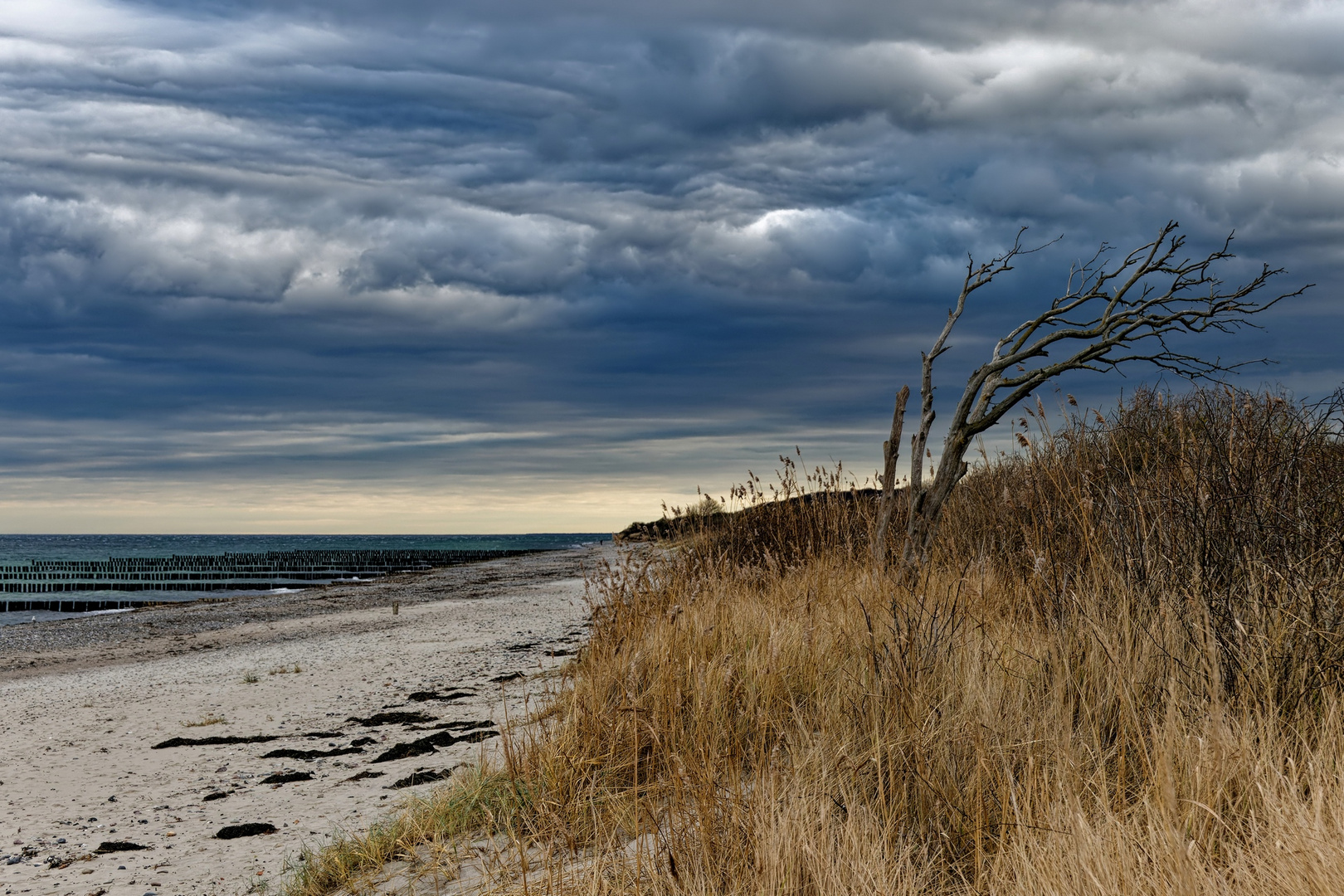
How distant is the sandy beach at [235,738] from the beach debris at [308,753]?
3 centimetres

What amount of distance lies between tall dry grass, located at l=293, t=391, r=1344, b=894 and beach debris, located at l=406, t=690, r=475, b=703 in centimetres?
308

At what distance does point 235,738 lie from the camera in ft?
25.2

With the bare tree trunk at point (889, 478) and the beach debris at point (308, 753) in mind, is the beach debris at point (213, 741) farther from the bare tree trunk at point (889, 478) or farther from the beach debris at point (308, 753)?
the bare tree trunk at point (889, 478)

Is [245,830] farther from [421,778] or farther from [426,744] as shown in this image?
[426,744]

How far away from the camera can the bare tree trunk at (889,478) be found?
32.9ft

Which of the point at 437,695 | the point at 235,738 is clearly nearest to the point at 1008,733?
the point at 437,695

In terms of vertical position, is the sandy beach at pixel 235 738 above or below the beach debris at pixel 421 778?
below

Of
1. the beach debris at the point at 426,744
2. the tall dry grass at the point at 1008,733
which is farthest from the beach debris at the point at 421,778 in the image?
the tall dry grass at the point at 1008,733

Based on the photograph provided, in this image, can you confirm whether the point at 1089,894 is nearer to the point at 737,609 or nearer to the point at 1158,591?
the point at 1158,591

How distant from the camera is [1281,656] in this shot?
378 cm

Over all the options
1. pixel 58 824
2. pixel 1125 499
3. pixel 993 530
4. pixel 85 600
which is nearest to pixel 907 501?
pixel 993 530

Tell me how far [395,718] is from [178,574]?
47368mm

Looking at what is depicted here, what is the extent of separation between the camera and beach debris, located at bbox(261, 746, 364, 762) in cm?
681

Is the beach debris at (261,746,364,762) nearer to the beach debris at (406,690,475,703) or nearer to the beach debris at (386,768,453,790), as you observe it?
the beach debris at (386,768,453,790)
